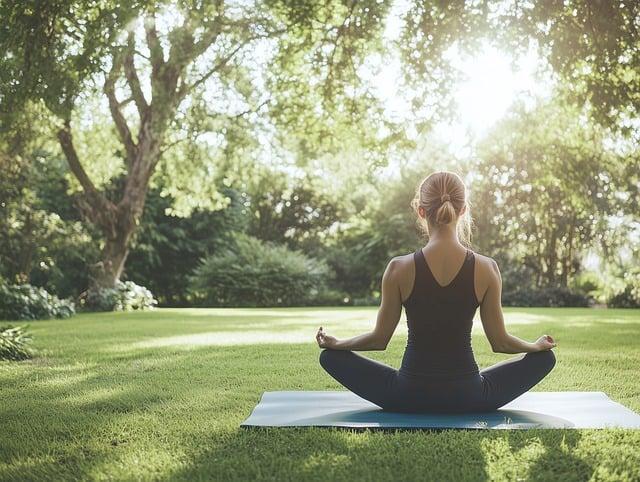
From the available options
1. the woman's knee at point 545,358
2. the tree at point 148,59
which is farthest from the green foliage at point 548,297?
the woman's knee at point 545,358

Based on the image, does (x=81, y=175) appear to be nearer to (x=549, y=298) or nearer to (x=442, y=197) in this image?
(x=549, y=298)

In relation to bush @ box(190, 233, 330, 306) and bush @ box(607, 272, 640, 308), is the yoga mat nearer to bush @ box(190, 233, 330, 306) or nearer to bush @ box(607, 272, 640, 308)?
bush @ box(607, 272, 640, 308)

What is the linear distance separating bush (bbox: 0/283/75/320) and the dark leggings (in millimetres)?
12295

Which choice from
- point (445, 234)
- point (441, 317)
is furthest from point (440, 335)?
point (445, 234)

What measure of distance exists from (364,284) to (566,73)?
19.7 metres

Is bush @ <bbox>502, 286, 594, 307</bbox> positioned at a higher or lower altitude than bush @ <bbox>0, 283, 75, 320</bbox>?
lower

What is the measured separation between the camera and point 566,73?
8.69m

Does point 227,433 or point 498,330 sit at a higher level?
point 498,330

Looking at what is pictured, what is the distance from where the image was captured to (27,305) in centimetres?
1469

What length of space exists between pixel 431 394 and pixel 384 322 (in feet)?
1.66

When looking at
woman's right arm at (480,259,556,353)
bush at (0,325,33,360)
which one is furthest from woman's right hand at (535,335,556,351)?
bush at (0,325,33,360)

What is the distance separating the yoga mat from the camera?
3.83 m

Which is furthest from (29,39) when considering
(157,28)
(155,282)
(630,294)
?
(155,282)

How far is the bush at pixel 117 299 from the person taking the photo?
60.2 feet
